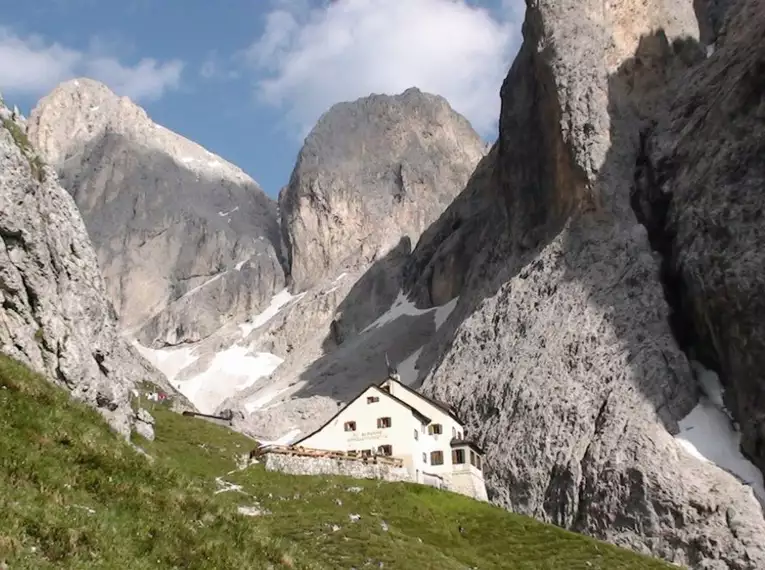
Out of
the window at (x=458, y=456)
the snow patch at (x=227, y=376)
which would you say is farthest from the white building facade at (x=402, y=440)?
the snow patch at (x=227, y=376)

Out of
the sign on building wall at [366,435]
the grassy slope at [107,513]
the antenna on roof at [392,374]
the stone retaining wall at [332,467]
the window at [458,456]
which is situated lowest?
the grassy slope at [107,513]

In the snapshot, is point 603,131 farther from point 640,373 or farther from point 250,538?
point 250,538

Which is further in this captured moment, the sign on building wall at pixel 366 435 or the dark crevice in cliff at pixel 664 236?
the dark crevice in cliff at pixel 664 236

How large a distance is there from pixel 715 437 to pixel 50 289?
59.1 meters

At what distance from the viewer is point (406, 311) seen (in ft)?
519

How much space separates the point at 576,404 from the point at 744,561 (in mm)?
22765

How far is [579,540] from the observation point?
53.8 m

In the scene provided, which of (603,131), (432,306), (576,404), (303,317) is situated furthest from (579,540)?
(303,317)

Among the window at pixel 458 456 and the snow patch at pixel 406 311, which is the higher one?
the snow patch at pixel 406 311

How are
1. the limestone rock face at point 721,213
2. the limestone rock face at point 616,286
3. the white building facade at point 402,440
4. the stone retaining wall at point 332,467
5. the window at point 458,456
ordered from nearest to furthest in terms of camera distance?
the stone retaining wall at point 332,467 → the white building facade at point 402,440 → the limestone rock face at point 616,286 → the window at point 458,456 → the limestone rock face at point 721,213

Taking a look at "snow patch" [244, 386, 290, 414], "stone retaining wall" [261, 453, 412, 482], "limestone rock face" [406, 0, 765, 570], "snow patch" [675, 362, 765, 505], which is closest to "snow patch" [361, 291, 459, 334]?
"limestone rock face" [406, 0, 765, 570]

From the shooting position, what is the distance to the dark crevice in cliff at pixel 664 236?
83.5 m

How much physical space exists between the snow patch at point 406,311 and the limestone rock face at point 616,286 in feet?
54.7

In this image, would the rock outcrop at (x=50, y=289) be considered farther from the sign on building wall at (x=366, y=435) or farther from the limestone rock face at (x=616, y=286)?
the limestone rock face at (x=616, y=286)
